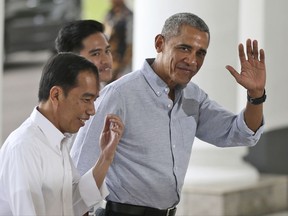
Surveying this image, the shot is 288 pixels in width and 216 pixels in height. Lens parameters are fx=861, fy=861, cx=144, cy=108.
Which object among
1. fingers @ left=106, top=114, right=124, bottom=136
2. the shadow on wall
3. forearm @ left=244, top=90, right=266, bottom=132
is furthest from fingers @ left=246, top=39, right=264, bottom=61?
the shadow on wall

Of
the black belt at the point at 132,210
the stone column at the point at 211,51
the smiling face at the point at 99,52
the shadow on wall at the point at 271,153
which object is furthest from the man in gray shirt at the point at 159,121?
the shadow on wall at the point at 271,153

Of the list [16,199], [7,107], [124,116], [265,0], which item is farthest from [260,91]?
[7,107]

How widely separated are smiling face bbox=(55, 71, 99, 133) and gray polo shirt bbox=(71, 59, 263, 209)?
41cm

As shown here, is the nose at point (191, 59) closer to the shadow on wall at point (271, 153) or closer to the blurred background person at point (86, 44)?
the blurred background person at point (86, 44)

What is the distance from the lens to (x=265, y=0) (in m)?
7.32

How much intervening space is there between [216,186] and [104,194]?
3600 millimetres

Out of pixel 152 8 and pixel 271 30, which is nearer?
pixel 152 8

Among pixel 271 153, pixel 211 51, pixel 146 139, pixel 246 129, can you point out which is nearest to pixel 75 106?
pixel 146 139

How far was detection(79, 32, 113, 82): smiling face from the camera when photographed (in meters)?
4.12

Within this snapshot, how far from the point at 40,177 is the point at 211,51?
13.9 ft

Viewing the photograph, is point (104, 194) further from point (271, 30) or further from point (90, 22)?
point (271, 30)

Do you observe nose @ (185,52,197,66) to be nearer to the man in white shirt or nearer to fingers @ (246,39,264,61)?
fingers @ (246,39,264,61)

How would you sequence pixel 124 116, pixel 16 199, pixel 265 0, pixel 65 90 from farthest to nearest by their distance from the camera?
1. pixel 265 0
2. pixel 124 116
3. pixel 65 90
4. pixel 16 199

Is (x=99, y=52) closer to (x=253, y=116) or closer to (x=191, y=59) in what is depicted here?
(x=191, y=59)
